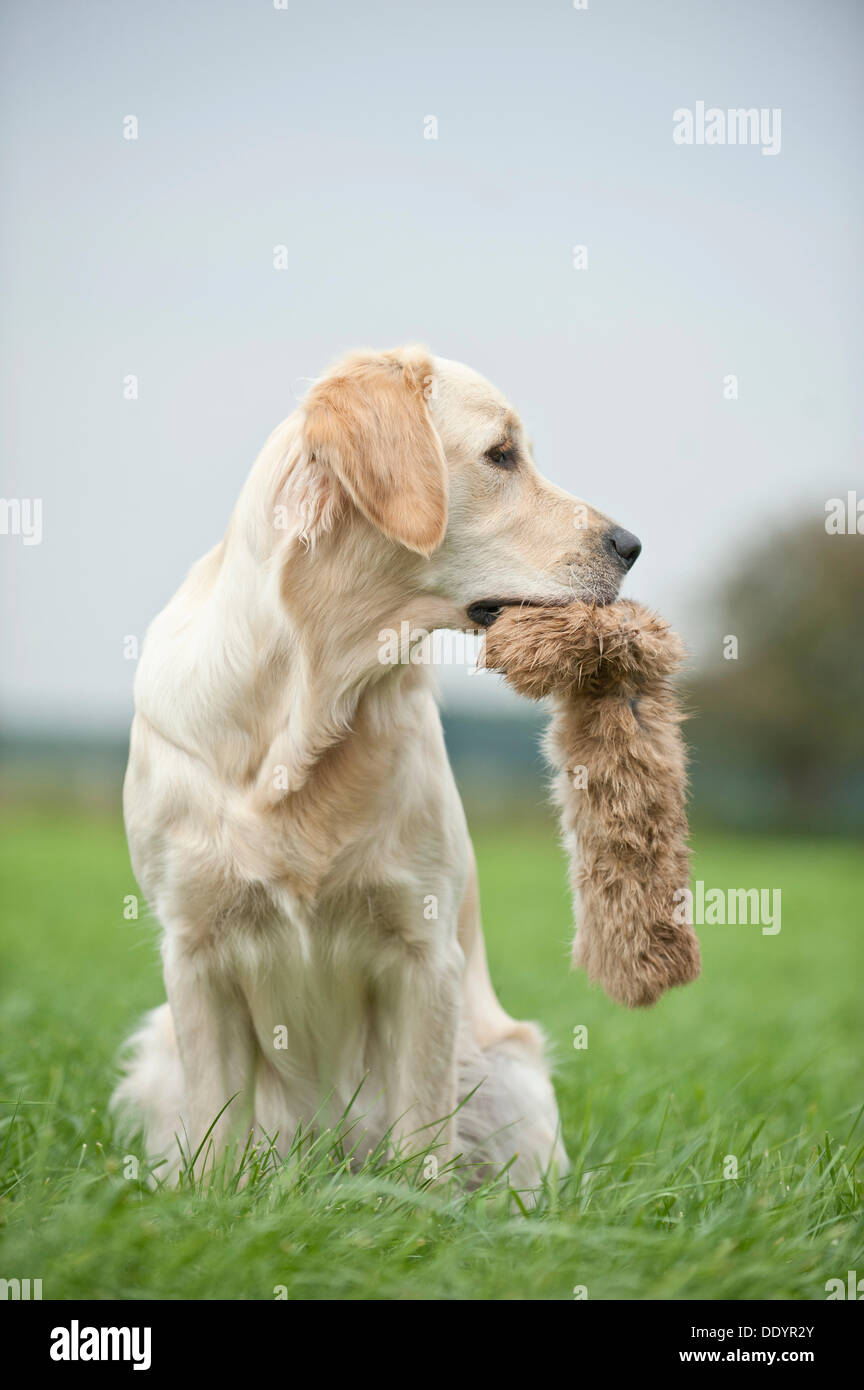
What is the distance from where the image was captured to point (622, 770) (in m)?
2.56

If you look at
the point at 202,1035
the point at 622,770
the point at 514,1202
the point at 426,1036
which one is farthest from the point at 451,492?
the point at 514,1202

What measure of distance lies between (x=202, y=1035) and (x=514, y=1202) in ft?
2.76

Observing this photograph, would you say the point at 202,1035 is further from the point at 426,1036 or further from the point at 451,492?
the point at 451,492

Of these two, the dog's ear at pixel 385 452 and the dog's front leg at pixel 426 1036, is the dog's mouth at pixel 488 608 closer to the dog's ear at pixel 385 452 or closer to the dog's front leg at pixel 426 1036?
the dog's ear at pixel 385 452

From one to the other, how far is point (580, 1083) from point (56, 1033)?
1.83 m

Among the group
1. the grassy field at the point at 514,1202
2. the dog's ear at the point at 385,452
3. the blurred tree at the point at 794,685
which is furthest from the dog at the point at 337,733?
the blurred tree at the point at 794,685

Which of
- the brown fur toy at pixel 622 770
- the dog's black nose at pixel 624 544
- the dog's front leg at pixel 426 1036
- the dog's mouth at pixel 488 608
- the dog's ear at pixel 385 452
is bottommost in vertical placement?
the dog's front leg at pixel 426 1036

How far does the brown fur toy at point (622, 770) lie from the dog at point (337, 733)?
183mm

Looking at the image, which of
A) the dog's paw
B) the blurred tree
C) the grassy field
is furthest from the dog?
the blurred tree

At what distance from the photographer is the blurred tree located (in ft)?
75.4

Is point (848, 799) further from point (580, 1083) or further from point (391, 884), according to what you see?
point (391, 884)

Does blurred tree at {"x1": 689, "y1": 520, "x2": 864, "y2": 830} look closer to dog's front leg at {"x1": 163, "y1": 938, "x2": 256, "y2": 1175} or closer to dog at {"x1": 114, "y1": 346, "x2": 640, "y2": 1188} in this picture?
dog at {"x1": 114, "y1": 346, "x2": 640, "y2": 1188}

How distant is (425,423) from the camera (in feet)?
8.80

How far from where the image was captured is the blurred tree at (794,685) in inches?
905
